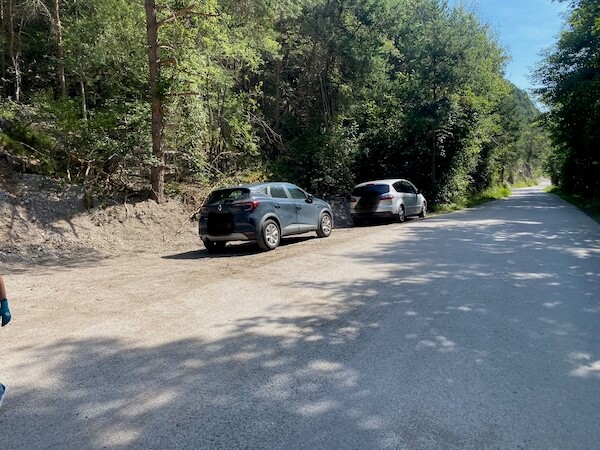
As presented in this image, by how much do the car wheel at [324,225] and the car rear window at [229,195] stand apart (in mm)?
3106

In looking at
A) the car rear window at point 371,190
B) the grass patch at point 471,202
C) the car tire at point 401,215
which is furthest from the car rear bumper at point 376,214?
the grass patch at point 471,202

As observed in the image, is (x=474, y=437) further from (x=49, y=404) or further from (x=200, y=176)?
(x=200, y=176)

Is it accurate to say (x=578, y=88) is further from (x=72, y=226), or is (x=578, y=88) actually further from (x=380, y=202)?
(x=72, y=226)

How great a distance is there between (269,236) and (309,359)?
6497 mm

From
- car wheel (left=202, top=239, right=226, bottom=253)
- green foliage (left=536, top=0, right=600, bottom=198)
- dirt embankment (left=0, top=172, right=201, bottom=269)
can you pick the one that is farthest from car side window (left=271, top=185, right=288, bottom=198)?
green foliage (left=536, top=0, right=600, bottom=198)

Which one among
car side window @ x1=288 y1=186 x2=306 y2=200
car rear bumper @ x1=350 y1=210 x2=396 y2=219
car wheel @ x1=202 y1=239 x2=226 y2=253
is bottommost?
car wheel @ x1=202 y1=239 x2=226 y2=253

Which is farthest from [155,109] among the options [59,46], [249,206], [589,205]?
[589,205]

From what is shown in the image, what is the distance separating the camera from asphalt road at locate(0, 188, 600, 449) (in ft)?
9.63

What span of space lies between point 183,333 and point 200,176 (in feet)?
37.4

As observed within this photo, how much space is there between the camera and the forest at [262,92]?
1306cm

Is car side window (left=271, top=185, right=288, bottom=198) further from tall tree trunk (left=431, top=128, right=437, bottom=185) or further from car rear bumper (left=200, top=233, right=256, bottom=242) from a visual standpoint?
tall tree trunk (left=431, top=128, right=437, bottom=185)

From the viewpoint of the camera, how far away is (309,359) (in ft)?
13.2

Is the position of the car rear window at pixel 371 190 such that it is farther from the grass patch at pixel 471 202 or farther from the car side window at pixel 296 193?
the grass patch at pixel 471 202

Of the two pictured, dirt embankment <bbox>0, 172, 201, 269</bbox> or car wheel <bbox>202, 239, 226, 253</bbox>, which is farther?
car wheel <bbox>202, 239, 226, 253</bbox>
